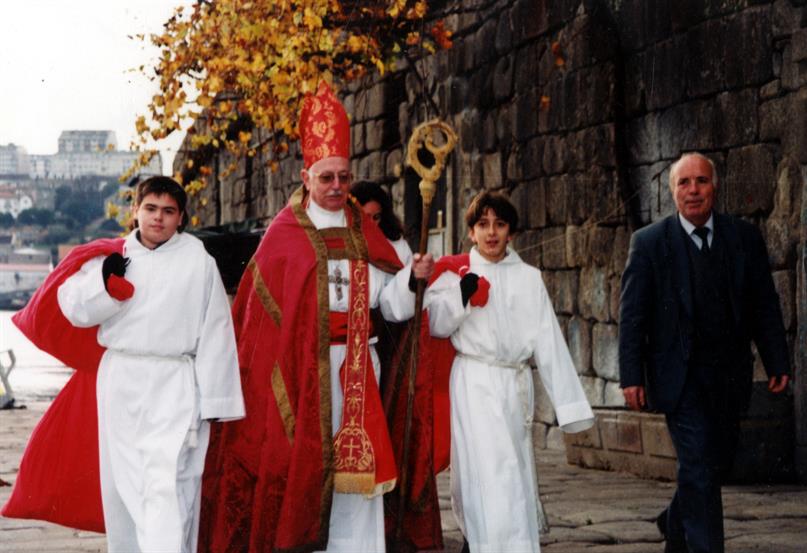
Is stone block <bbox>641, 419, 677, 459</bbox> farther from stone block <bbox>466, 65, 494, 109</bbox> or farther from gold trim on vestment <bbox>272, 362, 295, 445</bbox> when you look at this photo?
stone block <bbox>466, 65, 494, 109</bbox>

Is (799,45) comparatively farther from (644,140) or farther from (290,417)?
(290,417)

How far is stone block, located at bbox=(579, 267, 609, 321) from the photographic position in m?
10.6

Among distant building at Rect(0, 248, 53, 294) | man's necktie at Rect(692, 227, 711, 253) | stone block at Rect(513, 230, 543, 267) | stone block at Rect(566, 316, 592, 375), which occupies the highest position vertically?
distant building at Rect(0, 248, 53, 294)

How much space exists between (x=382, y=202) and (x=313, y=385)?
4.53ft

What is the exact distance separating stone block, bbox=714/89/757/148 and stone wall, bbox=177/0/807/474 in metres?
0.01

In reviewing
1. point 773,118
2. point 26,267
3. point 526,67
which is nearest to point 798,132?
point 773,118

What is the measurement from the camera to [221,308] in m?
5.56

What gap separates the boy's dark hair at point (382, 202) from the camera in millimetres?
6531

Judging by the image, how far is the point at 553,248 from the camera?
11.3 m

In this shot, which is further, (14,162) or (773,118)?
(14,162)

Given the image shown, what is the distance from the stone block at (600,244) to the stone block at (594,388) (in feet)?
2.75

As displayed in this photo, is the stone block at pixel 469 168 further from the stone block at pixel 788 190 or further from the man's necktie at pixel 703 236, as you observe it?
the man's necktie at pixel 703 236

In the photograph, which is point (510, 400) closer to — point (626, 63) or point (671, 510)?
point (671, 510)

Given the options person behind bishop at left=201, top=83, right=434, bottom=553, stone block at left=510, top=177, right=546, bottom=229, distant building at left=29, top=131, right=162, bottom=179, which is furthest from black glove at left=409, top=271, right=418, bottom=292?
distant building at left=29, top=131, right=162, bottom=179
